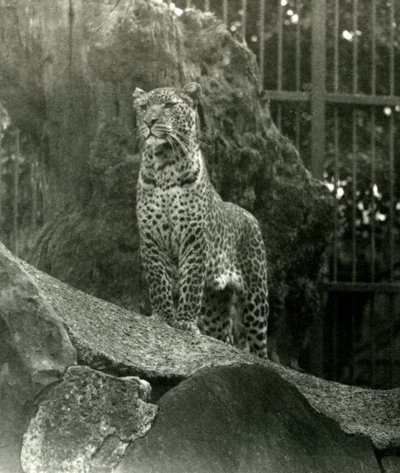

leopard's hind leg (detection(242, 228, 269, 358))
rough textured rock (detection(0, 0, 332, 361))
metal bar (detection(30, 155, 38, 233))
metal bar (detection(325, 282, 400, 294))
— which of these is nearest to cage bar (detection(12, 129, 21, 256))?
metal bar (detection(30, 155, 38, 233))

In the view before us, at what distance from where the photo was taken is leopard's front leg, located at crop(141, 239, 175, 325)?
8898 millimetres

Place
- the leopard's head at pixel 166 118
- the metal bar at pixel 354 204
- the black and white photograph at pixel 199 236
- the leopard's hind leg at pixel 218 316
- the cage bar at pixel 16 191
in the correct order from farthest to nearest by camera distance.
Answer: the metal bar at pixel 354 204 → the cage bar at pixel 16 191 → the leopard's hind leg at pixel 218 316 → the leopard's head at pixel 166 118 → the black and white photograph at pixel 199 236

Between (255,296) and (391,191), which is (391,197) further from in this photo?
(255,296)

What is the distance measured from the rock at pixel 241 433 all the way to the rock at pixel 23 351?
56cm

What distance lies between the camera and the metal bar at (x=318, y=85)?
11.4 meters

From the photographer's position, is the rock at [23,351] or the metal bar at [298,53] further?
the metal bar at [298,53]

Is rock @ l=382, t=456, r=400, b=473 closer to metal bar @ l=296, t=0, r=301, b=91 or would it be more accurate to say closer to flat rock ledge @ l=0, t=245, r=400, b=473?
flat rock ledge @ l=0, t=245, r=400, b=473

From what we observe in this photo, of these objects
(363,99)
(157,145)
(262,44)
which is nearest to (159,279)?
(157,145)

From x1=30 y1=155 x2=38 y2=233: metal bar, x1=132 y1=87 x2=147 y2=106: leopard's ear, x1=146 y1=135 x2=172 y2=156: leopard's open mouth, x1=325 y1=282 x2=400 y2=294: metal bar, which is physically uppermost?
x1=132 y1=87 x2=147 y2=106: leopard's ear

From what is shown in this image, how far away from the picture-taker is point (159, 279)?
8938 mm

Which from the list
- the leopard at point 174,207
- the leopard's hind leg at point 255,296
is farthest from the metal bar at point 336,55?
the leopard at point 174,207

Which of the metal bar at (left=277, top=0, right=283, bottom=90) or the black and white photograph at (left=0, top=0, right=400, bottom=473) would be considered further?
the metal bar at (left=277, top=0, right=283, bottom=90)

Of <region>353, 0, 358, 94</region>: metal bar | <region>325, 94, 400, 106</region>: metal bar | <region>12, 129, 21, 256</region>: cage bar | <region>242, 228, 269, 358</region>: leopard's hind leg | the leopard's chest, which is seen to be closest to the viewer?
the leopard's chest

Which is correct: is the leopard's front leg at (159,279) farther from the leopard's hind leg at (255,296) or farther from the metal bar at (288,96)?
the metal bar at (288,96)
